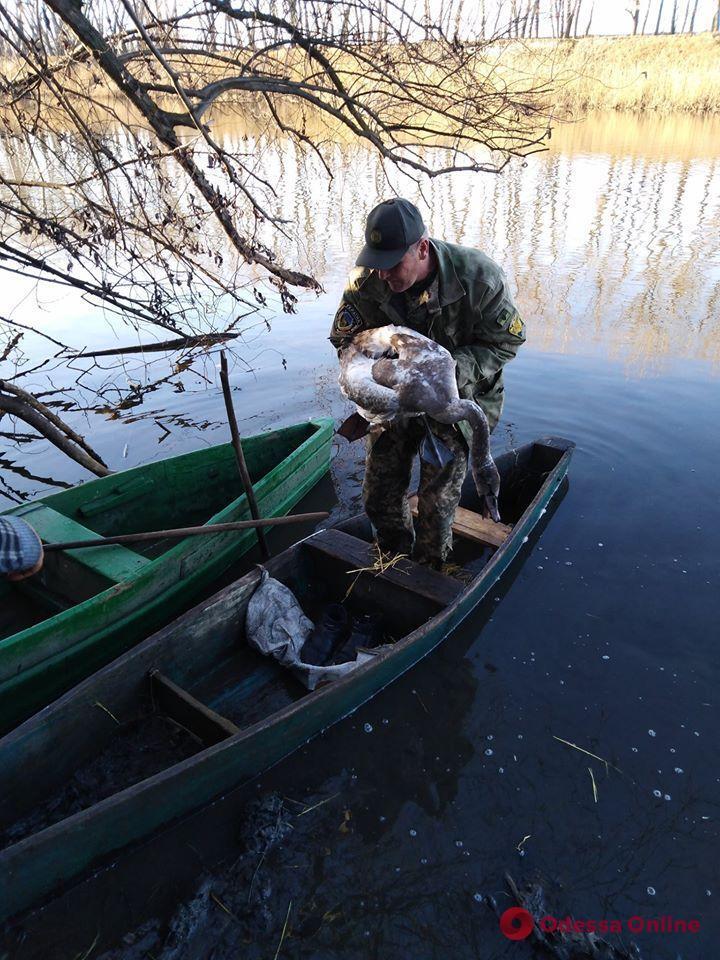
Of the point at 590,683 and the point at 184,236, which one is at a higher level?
the point at 184,236

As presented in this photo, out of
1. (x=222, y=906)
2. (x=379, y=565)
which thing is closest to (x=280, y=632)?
(x=379, y=565)

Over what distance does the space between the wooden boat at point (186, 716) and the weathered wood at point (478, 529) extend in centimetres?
6

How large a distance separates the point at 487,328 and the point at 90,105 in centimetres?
396

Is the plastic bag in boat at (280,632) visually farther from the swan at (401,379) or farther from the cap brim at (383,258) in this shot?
the cap brim at (383,258)

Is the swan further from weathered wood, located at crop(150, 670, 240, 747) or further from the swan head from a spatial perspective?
weathered wood, located at crop(150, 670, 240, 747)

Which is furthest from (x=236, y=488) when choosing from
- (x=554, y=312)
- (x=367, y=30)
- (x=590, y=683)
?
(x=554, y=312)

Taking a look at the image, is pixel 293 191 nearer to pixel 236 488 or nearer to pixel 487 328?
pixel 236 488

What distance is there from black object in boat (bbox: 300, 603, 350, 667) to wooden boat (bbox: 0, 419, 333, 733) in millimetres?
1015

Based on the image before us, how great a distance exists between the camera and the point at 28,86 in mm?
5059

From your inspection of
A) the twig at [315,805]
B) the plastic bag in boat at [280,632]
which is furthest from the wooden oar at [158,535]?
the twig at [315,805]

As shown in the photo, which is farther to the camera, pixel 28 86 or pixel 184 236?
pixel 184 236

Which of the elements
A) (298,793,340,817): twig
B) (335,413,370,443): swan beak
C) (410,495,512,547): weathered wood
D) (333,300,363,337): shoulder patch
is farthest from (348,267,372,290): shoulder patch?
(298,793,340,817): twig

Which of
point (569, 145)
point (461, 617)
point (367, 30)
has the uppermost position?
point (569, 145)

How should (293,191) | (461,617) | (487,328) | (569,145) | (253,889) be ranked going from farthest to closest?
(569,145), (293,191), (461,617), (487,328), (253,889)
